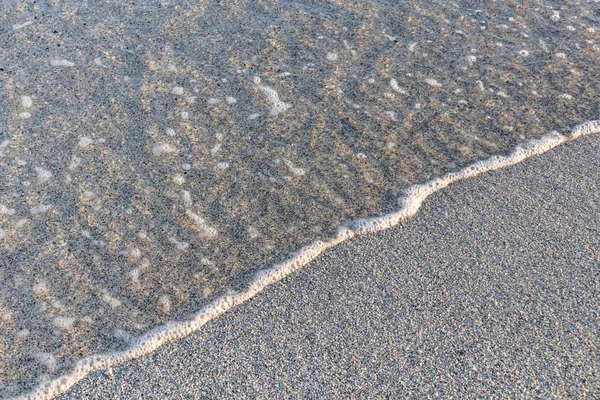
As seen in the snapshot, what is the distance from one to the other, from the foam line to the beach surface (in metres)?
0.04

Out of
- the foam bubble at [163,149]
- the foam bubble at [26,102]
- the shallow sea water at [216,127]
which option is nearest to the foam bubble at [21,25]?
the shallow sea water at [216,127]

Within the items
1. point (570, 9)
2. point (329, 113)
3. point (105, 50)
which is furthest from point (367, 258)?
point (570, 9)

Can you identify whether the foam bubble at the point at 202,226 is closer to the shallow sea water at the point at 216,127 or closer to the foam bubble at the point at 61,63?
the shallow sea water at the point at 216,127

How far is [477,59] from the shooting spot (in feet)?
12.5

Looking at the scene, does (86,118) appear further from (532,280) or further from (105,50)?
(532,280)

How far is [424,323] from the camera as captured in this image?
2.20m

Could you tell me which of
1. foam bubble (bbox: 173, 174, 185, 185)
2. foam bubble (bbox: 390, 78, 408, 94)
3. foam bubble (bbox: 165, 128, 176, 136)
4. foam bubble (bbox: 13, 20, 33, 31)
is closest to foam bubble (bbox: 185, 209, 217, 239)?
foam bubble (bbox: 173, 174, 185, 185)

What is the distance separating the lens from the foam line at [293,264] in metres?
2.09

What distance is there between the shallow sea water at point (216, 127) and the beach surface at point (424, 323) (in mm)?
211

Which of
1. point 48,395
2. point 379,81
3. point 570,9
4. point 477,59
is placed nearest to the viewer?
point 48,395

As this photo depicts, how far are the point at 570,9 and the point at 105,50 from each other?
3231mm

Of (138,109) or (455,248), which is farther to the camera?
(138,109)

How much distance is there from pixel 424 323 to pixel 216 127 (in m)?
1.57

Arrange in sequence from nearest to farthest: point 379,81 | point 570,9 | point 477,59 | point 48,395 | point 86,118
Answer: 1. point 48,395
2. point 86,118
3. point 379,81
4. point 477,59
5. point 570,9
